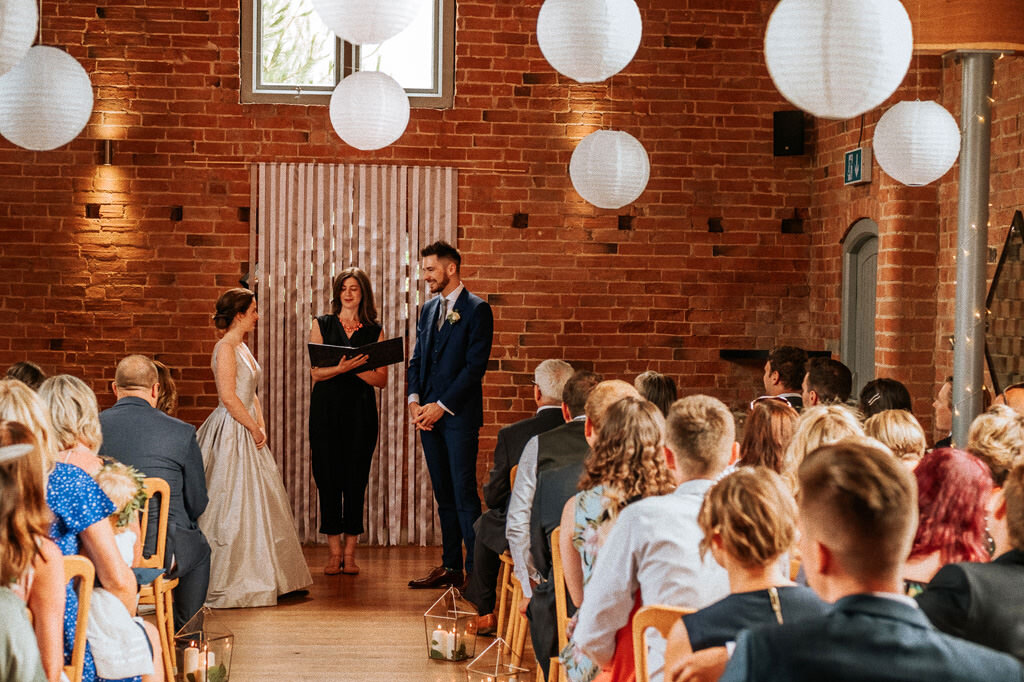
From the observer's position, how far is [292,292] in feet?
24.4

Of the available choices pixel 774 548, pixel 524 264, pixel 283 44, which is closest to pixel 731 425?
pixel 774 548

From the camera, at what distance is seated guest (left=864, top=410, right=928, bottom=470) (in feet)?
11.7

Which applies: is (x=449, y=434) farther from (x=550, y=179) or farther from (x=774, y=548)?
(x=774, y=548)

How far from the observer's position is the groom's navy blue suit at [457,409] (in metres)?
6.36

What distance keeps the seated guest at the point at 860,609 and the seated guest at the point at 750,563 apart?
38 centimetres

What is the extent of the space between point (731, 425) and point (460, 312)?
382 cm

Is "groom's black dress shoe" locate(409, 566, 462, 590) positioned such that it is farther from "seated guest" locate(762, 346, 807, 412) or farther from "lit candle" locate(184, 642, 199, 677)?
"lit candle" locate(184, 642, 199, 677)

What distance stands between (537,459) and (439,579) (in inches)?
95.7

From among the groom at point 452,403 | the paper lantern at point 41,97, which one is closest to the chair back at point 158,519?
the paper lantern at point 41,97

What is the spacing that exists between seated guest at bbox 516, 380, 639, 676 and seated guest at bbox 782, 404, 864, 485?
23.6 inches

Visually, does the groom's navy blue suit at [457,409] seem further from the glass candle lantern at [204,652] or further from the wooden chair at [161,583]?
the glass candle lantern at [204,652]

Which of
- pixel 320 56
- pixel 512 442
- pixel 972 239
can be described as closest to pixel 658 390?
pixel 512 442

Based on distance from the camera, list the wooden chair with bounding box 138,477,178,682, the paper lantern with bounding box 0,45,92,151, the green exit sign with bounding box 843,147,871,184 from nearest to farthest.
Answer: the wooden chair with bounding box 138,477,178,682 < the paper lantern with bounding box 0,45,92,151 < the green exit sign with bounding box 843,147,871,184

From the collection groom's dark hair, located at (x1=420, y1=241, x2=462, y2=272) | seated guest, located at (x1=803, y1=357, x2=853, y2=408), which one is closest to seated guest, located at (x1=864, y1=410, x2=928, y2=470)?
seated guest, located at (x1=803, y1=357, x2=853, y2=408)
